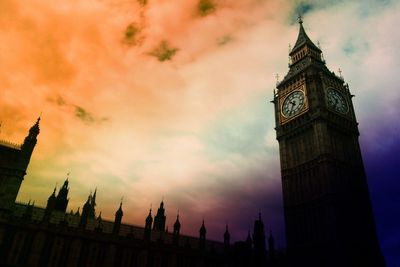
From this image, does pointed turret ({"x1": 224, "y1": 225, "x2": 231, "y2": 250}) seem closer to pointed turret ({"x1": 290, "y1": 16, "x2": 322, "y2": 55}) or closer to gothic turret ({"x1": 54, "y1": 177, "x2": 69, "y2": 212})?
gothic turret ({"x1": 54, "y1": 177, "x2": 69, "y2": 212})

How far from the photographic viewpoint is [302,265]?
5262 cm

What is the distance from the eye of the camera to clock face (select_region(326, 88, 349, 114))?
208ft

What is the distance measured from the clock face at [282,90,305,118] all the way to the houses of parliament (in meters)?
0.22

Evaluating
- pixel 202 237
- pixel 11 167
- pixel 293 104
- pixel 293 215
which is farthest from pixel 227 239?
pixel 11 167

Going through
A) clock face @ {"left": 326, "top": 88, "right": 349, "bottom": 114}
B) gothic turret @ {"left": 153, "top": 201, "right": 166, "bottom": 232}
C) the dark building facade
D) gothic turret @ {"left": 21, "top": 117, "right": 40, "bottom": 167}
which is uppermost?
clock face @ {"left": 326, "top": 88, "right": 349, "bottom": 114}

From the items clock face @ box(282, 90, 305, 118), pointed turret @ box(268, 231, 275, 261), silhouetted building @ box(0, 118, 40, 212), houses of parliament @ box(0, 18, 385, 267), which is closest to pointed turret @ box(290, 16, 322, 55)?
houses of parliament @ box(0, 18, 385, 267)

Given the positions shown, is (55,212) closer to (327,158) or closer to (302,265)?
(302,265)

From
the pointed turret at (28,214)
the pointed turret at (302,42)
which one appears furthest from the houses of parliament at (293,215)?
the pointed turret at (302,42)

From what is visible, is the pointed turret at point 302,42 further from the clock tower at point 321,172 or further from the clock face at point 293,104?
the clock face at point 293,104

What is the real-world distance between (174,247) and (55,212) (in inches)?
823

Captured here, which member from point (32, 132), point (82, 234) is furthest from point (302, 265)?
point (32, 132)

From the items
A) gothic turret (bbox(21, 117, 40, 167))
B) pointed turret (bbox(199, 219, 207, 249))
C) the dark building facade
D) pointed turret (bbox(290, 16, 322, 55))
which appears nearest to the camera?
the dark building facade

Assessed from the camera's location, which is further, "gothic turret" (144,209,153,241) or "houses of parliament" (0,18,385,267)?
"gothic turret" (144,209,153,241)

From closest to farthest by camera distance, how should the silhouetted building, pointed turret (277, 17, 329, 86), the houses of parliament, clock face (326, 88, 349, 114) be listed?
the houses of parliament → the silhouetted building → clock face (326, 88, 349, 114) → pointed turret (277, 17, 329, 86)
